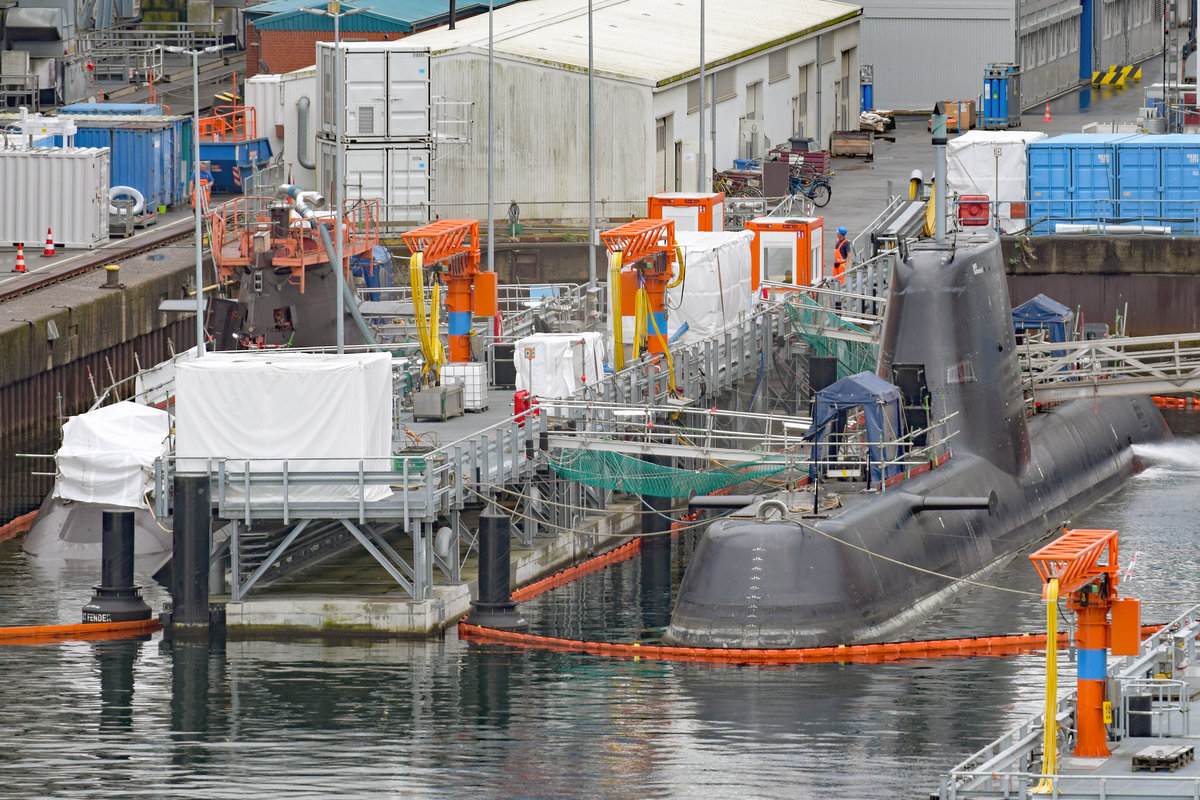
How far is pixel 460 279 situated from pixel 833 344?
489 inches

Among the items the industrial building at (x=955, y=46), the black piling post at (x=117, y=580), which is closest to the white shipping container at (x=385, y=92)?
the industrial building at (x=955, y=46)

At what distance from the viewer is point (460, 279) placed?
5734cm

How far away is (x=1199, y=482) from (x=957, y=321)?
13155 millimetres

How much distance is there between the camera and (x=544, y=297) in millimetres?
67250

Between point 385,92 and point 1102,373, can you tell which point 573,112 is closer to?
point 385,92

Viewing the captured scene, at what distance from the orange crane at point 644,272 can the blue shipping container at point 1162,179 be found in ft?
72.9

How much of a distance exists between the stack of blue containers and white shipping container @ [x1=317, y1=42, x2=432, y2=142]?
1830 cm

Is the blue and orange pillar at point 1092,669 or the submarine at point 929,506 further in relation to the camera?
the submarine at point 929,506

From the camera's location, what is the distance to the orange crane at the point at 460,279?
55938 millimetres

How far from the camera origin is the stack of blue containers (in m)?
76.2

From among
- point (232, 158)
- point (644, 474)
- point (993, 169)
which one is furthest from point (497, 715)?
point (232, 158)

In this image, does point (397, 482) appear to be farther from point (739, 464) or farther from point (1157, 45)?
point (1157, 45)

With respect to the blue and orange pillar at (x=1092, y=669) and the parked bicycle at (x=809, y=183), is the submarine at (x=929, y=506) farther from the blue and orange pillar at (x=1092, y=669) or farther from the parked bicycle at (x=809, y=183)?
the parked bicycle at (x=809, y=183)

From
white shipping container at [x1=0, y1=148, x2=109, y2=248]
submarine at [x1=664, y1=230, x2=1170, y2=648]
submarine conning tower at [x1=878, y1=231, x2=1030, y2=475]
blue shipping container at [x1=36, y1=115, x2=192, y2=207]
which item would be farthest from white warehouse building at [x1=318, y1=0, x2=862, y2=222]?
submarine conning tower at [x1=878, y1=231, x2=1030, y2=475]
